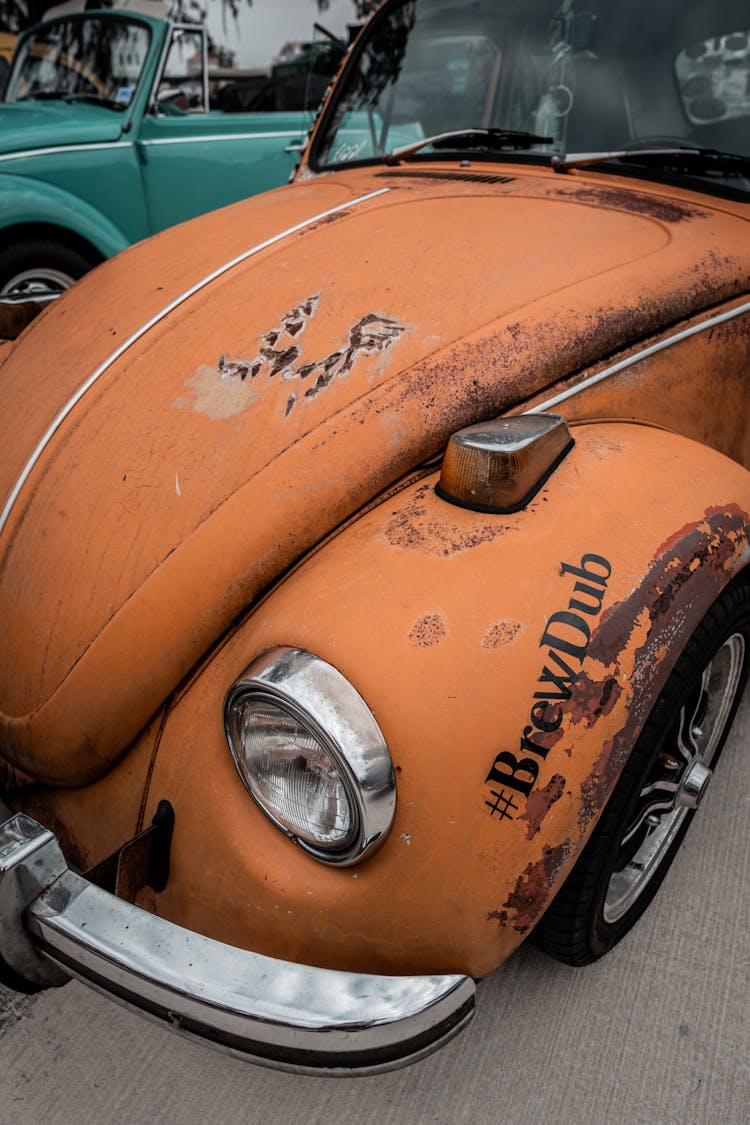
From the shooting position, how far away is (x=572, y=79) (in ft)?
7.34

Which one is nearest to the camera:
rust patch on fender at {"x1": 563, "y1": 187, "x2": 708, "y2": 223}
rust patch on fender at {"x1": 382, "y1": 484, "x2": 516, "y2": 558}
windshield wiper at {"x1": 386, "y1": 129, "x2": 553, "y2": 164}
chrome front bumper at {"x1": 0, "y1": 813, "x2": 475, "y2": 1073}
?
chrome front bumper at {"x1": 0, "y1": 813, "x2": 475, "y2": 1073}

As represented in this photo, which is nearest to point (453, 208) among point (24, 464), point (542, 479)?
point (542, 479)

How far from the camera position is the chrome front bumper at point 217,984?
1.09m

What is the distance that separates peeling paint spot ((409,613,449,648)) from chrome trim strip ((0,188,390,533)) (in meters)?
0.86

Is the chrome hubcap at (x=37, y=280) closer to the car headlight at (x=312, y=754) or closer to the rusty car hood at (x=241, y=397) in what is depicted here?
the rusty car hood at (x=241, y=397)

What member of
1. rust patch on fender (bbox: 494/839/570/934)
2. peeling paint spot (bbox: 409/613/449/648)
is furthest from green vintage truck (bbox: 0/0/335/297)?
rust patch on fender (bbox: 494/839/570/934)

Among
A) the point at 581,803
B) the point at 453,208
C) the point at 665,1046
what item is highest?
the point at 453,208

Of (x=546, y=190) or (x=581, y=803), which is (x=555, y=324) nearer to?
(x=546, y=190)

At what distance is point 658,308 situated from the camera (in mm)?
1719

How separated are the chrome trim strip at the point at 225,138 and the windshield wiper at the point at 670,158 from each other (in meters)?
3.40

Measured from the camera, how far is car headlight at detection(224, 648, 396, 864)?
113 cm

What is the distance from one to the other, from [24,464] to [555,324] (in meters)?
1.06

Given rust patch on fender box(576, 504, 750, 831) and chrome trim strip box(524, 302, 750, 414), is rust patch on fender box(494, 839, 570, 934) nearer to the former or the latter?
rust patch on fender box(576, 504, 750, 831)

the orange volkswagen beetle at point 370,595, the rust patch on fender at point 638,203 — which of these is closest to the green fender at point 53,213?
the orange volkswagen beetle at point 370,595
